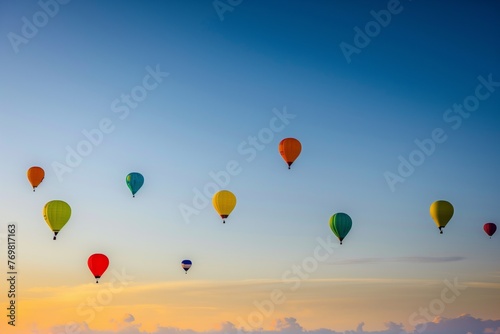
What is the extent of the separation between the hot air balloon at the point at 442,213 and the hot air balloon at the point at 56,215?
34.3 metres

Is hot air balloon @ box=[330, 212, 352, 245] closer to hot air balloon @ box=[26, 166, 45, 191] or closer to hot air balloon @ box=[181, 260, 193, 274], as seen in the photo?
hot air balloon @ box=[181, 260, 193, 274]

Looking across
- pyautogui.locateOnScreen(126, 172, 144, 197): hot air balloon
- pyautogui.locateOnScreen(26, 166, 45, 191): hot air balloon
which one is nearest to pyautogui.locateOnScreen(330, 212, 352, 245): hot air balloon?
pyautogui.locateOnScreen(126, 172, 144, 197): hot air balloon

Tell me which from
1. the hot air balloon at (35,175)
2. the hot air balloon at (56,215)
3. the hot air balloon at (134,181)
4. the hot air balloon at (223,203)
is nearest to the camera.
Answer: the hot air balloon at (56,215)

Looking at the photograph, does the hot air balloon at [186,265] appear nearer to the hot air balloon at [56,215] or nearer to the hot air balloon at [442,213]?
the hot air balloon at [56,215]

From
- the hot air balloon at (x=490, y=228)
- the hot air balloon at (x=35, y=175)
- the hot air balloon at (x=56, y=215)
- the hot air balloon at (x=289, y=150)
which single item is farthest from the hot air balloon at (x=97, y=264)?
the hot air balloon at (x=490, y=228)

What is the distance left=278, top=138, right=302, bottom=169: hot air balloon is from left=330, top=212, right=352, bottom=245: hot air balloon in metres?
6.80

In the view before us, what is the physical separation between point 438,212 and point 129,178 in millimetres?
29641

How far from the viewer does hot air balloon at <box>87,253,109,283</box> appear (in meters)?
54.6

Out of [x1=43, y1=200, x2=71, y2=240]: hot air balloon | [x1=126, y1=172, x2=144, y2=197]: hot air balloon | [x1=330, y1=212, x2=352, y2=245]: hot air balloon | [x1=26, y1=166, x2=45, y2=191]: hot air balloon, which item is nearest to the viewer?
[x1=43, y1=200, x2=71, y2=240]: hot air balloon

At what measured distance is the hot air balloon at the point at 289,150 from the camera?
2267 inches

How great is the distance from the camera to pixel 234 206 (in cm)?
6006

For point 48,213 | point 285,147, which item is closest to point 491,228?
point 285,147

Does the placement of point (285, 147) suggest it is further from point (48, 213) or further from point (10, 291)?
point (10, 291)

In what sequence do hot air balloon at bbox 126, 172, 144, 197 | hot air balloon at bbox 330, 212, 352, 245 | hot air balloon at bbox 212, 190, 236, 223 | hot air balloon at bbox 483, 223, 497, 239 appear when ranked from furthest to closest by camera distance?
1. hot air balloon at bbox 483, 223, 497, 239
2. hot air balloon at bbox 212, 190, 236, 223
3. hot air balloon at bbox 330, 212, 352, 245
4. hot air balloon at bbox 126, 172, 144, 197
